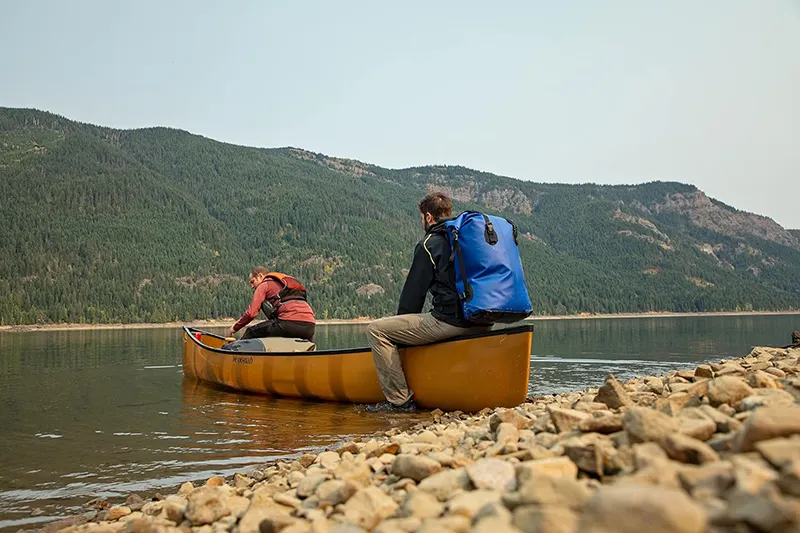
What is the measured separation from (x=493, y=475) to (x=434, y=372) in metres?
5.59

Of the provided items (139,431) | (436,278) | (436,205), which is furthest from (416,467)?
(139,431)

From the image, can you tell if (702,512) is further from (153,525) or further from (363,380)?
(363,380)

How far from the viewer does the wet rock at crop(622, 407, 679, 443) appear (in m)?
3.03

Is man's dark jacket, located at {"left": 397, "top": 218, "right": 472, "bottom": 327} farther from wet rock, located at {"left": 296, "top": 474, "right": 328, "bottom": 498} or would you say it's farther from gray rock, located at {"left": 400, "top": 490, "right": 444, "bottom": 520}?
gray rock, located at {"left": 400, "top": 490, "right": 444, "bottom": 520}

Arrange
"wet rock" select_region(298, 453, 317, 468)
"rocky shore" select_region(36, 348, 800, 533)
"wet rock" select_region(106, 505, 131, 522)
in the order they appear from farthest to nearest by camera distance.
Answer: "wet rock" select_region(298, 453, 317, 468)
"wet rock" select_region(106, 505, 131, 522)
"rocky shore" select_region(36, 348, 800, 533)

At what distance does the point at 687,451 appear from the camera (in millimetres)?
2703

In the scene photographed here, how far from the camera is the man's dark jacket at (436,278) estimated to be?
8078 millimetres

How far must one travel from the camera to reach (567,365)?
56.0ft

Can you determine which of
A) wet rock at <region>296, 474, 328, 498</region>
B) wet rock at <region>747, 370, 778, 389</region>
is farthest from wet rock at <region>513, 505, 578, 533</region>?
wet rock at <region>747, 370, 778, 389</region>

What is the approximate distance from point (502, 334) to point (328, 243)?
156 meters

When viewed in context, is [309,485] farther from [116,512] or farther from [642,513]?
[642,513]

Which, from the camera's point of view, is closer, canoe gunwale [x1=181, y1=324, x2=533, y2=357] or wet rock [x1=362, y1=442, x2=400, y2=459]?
wet rock [x1=362, y1=442, x2=400, y2=459]

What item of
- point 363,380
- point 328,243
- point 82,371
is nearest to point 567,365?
point 363,380

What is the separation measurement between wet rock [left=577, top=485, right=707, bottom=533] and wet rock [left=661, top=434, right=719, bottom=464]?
2.14 ft
